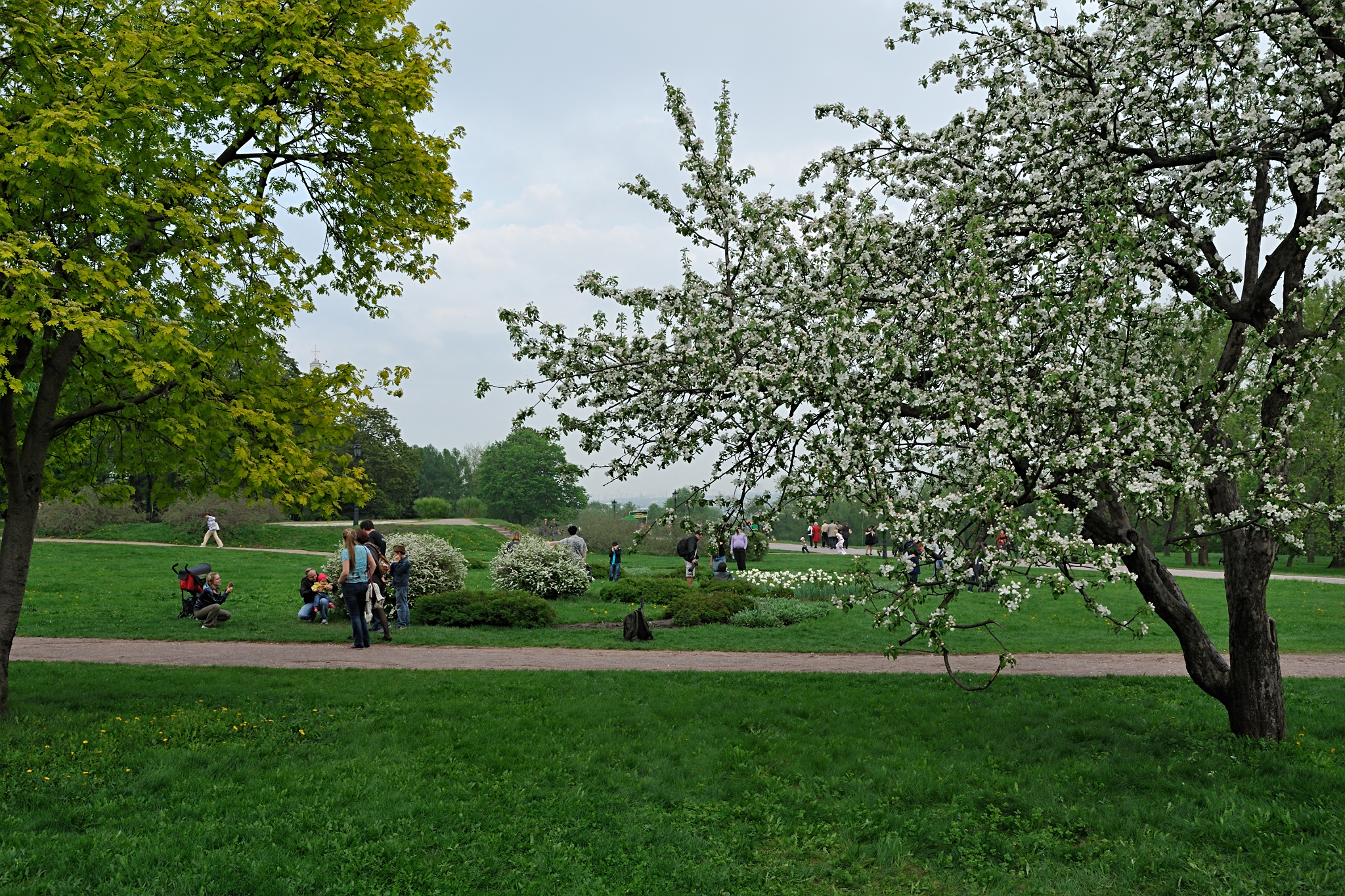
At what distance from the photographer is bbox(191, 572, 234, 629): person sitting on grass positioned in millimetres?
14539

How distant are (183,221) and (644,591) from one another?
13.9 metres

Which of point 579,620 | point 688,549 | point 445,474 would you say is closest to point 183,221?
point 579,620

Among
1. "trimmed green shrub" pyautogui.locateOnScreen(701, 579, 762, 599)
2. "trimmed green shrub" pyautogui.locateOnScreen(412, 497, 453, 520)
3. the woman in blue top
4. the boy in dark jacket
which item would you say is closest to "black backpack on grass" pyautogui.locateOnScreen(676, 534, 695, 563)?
"trimmed green shrub" pyautogui.locateOnScreen(701, 579, 762, 599)

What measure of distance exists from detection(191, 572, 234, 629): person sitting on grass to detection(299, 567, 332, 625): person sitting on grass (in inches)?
51.8

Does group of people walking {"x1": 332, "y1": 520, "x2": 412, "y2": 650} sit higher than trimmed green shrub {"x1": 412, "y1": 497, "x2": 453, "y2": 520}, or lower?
lower

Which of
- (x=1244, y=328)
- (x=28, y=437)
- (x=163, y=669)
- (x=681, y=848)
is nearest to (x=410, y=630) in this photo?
(x=163, y=669)

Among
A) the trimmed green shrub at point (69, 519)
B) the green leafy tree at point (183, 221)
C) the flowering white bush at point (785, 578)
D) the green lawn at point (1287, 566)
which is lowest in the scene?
the green lawn at point (1287, 566)

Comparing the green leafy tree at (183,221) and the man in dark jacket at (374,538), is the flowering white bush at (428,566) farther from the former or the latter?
the green leafy tree at (183,221)

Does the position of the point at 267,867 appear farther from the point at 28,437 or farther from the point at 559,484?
the point at 559,484

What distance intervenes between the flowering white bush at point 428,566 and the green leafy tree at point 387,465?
35.5m

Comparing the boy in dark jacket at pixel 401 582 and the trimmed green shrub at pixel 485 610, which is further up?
the boy in dark jacket at pixel 401 582

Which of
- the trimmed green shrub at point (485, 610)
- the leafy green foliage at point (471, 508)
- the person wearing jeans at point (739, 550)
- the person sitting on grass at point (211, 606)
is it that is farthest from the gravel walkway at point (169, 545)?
the leafy green foliage at point (471, 508)

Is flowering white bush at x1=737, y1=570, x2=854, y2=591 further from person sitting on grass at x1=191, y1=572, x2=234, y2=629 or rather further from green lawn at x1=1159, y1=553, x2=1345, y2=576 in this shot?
green lawn at x1=1159, y1=553, x2=1345, y2=576

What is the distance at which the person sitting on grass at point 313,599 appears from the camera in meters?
15.5
